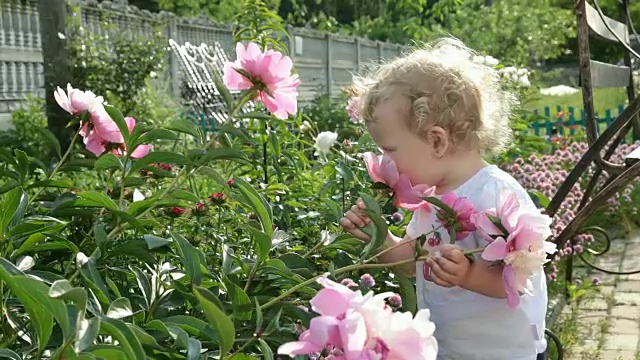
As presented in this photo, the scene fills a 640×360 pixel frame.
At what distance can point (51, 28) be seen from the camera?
31.6 ft

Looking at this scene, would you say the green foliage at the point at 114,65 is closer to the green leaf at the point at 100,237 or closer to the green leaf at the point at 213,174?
the green leaf at the point at 213,174

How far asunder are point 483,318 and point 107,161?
2.68 ft

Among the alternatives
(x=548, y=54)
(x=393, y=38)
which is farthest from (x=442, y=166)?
(x=393, y=38)

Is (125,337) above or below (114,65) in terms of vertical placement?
below

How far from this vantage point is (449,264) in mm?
1589

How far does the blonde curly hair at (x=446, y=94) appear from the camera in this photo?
6.64 ft

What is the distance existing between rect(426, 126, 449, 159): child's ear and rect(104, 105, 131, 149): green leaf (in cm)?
60

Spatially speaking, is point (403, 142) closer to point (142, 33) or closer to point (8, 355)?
point (8, 355)

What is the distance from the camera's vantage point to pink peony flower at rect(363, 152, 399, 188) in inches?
70.2

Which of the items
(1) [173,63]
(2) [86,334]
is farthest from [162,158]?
(1) [173,63]

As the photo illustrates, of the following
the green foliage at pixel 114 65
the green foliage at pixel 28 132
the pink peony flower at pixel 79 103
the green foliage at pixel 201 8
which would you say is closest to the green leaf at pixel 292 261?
the pink peony flower at pixel 79 103

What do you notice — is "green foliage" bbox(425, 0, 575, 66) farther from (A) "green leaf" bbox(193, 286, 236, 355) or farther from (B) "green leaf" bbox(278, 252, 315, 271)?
(A) "green leaf" bbox(193, 286, 236, 355)

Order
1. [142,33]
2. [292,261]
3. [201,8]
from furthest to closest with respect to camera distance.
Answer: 1. [201,8]
2. [142,33]
3. [292,261]

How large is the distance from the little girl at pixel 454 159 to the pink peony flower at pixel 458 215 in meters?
0.38
